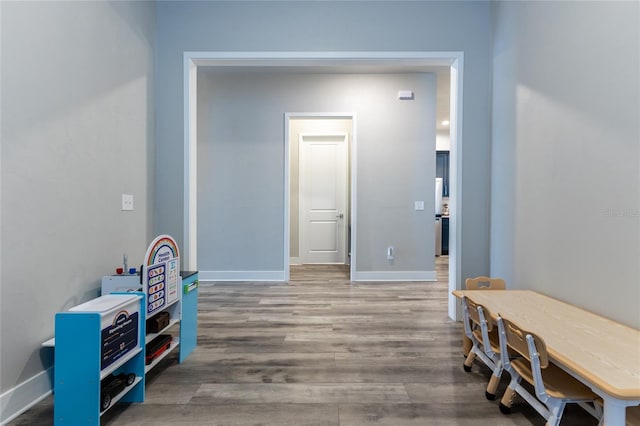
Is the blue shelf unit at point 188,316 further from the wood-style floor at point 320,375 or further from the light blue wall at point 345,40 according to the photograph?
the light blue wall at point 345,40

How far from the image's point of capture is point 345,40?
2.95m

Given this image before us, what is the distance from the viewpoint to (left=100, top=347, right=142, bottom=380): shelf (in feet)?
4.72

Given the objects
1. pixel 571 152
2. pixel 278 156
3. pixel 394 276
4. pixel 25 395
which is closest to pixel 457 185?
pixel 571 152

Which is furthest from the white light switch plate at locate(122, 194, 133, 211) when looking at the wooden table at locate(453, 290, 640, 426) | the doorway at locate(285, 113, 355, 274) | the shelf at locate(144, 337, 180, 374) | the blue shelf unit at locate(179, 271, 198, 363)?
the doorway at locate(285, 113, 355, 274)

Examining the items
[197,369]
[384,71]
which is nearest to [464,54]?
[384,71]

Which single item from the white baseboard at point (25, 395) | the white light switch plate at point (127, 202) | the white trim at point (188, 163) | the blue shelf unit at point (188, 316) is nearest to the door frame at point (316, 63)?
the white trim at point (188, 163)

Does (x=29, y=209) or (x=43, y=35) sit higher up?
(x=43, y=35)

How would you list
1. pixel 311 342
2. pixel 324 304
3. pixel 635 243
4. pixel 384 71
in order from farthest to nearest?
pixel 384 71
pixel 324 304
pixel 311 342
pixel 635 243

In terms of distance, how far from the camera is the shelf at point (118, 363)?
4.72ft

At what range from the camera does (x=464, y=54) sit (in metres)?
2.95

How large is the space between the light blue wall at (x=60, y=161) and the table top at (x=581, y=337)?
2.56 m

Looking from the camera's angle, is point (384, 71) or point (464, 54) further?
point (384, 71)

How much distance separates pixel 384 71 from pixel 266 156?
6.82 ft

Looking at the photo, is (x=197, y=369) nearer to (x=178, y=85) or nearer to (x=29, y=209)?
(x=29, y=209)
